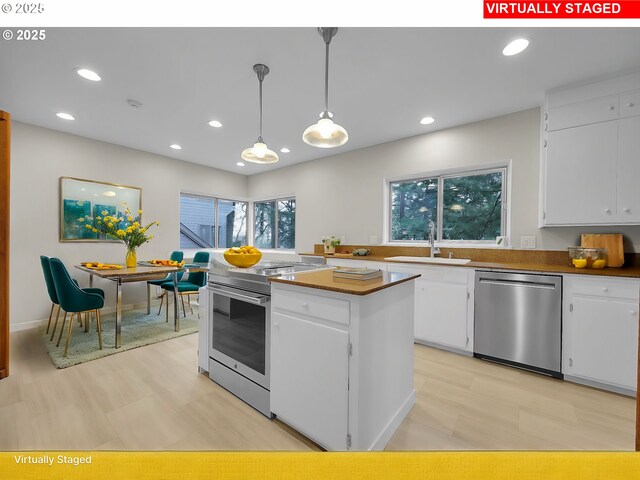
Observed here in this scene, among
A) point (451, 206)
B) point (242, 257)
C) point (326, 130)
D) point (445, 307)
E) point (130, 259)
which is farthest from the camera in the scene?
point (451, 206)

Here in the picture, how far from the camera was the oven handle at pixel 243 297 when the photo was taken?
5.17 ft

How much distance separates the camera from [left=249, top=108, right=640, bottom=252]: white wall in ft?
8.65

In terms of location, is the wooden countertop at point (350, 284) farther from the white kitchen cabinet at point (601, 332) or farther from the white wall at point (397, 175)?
the white wall at point (397, 175)

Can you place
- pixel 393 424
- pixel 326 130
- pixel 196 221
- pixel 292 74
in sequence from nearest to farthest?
1. pixel 393 424
2. pixel 326 130
3. pixel 292 74
4. pixel 196 221

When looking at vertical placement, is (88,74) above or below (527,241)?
Answer: above

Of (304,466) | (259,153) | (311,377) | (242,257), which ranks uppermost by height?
(259,153)

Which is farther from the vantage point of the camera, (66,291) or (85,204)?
(85,204)

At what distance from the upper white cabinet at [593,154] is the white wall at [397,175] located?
0.88ft

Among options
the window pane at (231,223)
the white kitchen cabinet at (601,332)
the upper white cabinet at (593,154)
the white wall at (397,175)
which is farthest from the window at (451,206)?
the window pane at (231,223)

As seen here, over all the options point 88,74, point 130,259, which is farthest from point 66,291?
point 88,74

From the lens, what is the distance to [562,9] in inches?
37.0

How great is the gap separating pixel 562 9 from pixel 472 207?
8.03ft

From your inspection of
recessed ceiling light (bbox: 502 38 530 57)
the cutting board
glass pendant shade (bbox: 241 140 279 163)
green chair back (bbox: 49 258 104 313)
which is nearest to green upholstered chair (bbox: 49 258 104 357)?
green chair back (bbox: 49 258 104 313)

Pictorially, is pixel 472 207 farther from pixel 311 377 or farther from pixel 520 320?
pixel 311 377
